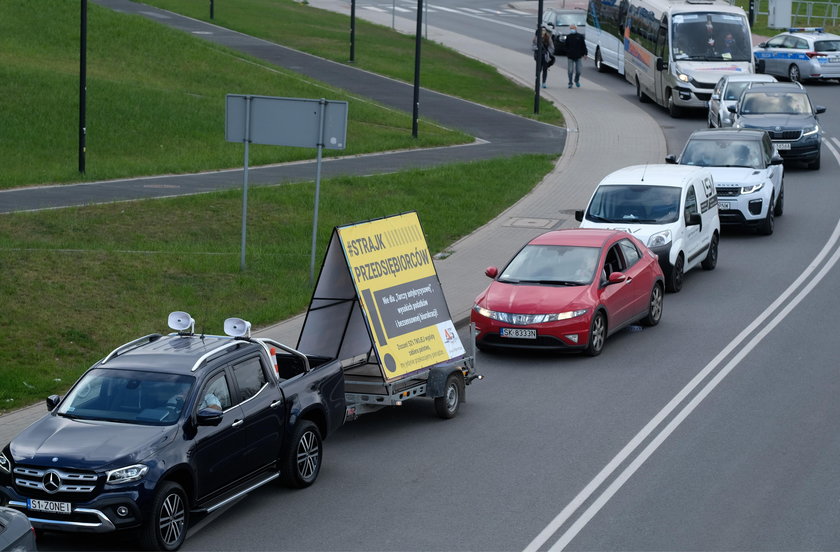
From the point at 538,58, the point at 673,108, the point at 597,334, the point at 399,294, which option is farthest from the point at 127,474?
the point at 673,108

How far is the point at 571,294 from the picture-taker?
640 inches

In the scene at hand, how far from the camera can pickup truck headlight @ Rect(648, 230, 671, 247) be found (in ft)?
65.1

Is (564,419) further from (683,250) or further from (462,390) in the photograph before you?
(683,250)

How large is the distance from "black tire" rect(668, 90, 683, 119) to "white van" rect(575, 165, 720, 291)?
52.1 ft

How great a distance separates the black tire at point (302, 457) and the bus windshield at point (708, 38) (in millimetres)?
27304

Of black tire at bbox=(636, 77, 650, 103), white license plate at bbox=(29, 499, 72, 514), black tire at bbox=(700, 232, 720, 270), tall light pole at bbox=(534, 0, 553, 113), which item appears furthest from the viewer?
black tire at bbox=(636, 77, 650, 103)

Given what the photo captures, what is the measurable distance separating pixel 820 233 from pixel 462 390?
1310cm

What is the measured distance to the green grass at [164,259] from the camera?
15766 millimetres

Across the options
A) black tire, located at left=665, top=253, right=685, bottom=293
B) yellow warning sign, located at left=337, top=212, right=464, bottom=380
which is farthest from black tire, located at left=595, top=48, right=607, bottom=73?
yellow warning sign, located at left=337, top=212, right=464, bottom=380

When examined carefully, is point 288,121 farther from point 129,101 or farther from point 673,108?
point 673,108

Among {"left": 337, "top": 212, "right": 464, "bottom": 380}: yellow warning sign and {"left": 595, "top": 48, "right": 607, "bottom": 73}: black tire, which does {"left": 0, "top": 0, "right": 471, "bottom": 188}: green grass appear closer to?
{"left": 337, "top": 212, "right": 464, "bottom": 380}: yellow warning sign

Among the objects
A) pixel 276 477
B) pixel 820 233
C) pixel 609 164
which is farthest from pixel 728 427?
pixel 609 164

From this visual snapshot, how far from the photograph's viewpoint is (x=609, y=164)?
1210 inches

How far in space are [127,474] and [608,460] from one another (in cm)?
480
